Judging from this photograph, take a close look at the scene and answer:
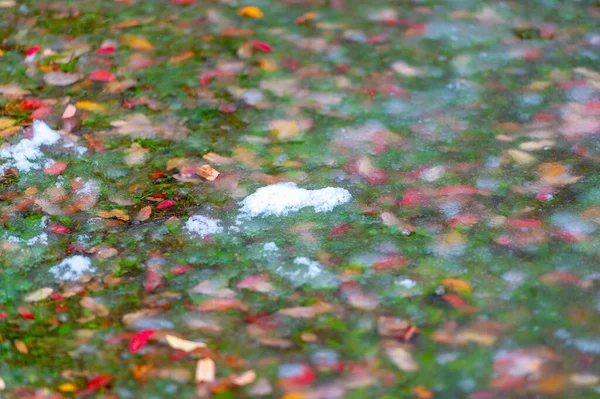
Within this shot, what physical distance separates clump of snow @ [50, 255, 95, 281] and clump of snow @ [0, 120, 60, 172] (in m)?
0.63

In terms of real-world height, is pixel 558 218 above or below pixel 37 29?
below

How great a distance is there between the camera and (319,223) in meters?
2.65

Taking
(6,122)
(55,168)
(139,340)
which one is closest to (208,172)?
(55,168)

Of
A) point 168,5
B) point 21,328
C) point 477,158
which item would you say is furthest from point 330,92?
point 21,328

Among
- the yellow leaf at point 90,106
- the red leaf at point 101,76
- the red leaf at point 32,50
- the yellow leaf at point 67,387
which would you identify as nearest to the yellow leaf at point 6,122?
the yellow leaf at point 90,106

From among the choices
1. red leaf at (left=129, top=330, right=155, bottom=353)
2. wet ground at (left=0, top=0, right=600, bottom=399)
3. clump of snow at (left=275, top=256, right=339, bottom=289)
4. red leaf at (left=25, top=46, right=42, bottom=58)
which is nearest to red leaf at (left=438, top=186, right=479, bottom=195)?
wet ground at (left=0, top=0, right=600, bottom=399)

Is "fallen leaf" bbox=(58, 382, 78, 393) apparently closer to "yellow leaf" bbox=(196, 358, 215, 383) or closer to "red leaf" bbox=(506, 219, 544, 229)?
"yellow leaf" bbox=(196, 358, 215, 383)

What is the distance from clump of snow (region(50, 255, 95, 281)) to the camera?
245 centimetres

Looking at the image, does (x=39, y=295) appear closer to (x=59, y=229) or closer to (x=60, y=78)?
(x=59, y=229)

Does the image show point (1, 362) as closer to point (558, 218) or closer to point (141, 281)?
point (141, 281)

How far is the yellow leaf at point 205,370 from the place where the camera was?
2.09 metres

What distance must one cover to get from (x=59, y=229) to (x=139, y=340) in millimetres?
666

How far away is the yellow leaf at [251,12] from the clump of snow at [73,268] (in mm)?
1930

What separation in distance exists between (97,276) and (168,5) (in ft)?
6.84
